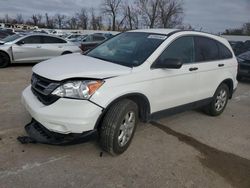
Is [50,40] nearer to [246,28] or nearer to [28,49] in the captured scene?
[28,49]

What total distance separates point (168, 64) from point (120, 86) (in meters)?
0.87

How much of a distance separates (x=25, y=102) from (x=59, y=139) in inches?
34.5

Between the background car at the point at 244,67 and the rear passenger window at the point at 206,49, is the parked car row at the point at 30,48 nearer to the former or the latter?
the background car at the point at 244,67

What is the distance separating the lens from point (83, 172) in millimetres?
3299

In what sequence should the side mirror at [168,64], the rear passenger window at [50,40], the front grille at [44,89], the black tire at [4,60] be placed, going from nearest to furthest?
the front grille at [44,89], the side mirror at [168,64], the black tire at [4,60], the rear passenger window at [50,40]

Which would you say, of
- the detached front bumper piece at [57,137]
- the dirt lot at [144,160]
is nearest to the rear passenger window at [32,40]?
the dirt lot at [144,160]

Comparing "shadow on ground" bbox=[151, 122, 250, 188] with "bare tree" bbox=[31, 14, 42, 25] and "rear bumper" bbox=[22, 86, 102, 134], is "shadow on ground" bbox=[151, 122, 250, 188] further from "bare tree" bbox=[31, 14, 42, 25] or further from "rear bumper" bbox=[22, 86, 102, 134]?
"bare tree" bbox=[31, 14, 42, 25]

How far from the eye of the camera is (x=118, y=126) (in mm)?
3455

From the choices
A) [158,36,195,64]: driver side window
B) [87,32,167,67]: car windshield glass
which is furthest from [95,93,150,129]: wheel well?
[158,36,195,64]: driver side window

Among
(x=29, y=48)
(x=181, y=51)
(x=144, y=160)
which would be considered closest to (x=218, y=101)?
(x=181, y=51)

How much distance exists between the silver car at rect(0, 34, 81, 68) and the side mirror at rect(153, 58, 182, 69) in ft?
28.3

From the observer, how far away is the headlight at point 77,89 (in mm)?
3207

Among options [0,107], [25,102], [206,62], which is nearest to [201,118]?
[206,62]

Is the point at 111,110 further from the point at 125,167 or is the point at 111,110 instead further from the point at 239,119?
the point at 239,119
